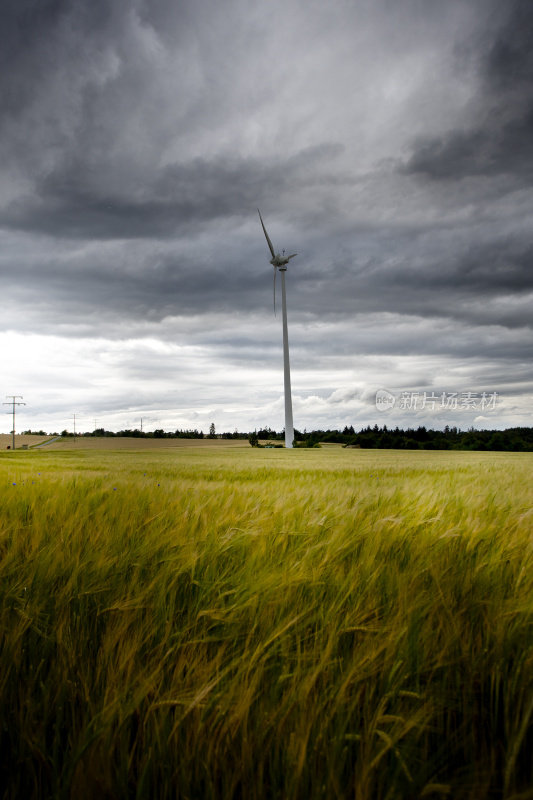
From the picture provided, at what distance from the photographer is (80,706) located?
1404 mm

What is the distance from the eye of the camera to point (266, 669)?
149cm

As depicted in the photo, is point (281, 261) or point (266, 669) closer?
point (266, 669)

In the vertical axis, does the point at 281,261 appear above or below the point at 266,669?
above

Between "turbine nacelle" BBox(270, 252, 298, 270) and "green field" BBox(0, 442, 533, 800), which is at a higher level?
"turbine nacelle" BBox(270, 252, 298, 270)

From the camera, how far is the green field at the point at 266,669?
1.10 m

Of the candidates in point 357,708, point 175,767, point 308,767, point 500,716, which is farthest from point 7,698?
point 500,716

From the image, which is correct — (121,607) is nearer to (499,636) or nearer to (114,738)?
(114,738)

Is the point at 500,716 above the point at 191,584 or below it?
below

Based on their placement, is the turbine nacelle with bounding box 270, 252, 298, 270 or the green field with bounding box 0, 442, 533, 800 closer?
the green field with bounding box 0, 442, 533, 800

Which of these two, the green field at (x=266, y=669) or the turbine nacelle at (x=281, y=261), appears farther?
the turbine nacelle at (x=281, y=261)

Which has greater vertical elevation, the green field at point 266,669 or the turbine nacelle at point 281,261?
the turbine nacelle at point 281,261

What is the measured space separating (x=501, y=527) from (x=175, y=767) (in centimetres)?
298

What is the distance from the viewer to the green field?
43.1 inches

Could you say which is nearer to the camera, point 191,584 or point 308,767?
point 308,767
